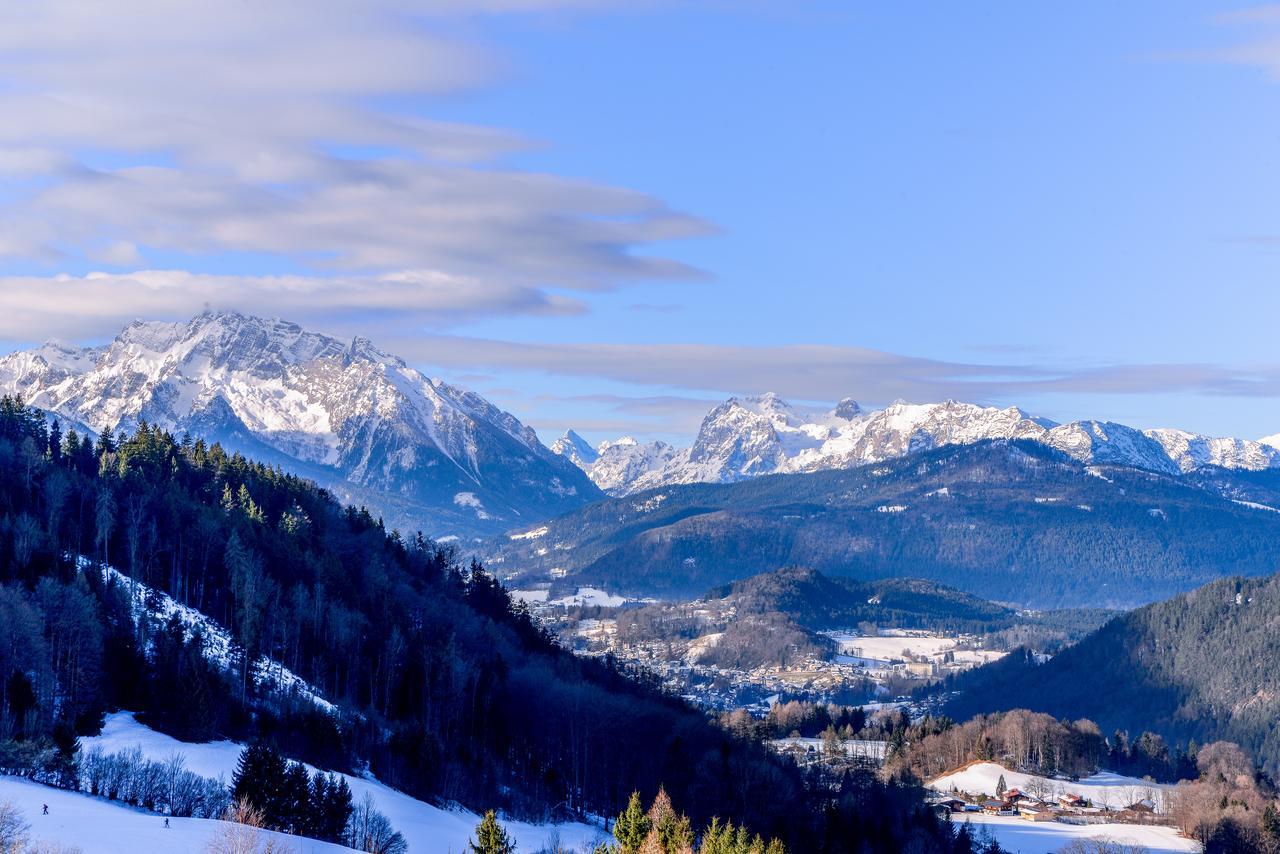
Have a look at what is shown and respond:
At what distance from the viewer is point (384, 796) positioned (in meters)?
139

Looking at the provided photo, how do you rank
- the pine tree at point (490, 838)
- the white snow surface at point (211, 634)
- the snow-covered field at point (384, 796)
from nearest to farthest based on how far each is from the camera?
1. the pine tree at point (490, 838)
2. the snow-covered field at point (384, 796)
3. the white snow surface at point (211, 634)

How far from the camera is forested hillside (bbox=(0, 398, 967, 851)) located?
458 feet

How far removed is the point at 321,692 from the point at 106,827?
3127 inches

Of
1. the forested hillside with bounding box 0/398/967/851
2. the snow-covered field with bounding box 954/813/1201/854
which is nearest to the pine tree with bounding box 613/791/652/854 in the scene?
the forested hillside with bounding box 0/398/967/851

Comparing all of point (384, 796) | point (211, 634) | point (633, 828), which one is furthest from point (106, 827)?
point (211, 634)

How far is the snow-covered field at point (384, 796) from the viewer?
128875mm

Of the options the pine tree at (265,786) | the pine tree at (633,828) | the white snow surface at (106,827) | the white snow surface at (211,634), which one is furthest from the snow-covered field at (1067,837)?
the white snow surface at (106,827)

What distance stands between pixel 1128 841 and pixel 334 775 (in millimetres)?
104545

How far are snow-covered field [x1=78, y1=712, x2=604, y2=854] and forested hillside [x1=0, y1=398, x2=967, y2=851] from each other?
2241 mm

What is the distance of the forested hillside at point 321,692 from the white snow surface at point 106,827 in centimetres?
1769

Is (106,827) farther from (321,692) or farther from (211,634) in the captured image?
(321,692)

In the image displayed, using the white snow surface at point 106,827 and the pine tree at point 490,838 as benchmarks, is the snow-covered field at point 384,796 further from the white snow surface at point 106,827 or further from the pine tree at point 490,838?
the pine tree at point 490,838

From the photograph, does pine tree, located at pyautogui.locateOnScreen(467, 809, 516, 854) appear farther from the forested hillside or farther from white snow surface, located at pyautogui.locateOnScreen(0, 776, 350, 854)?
the forested hillside

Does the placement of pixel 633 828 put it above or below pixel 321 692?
above
